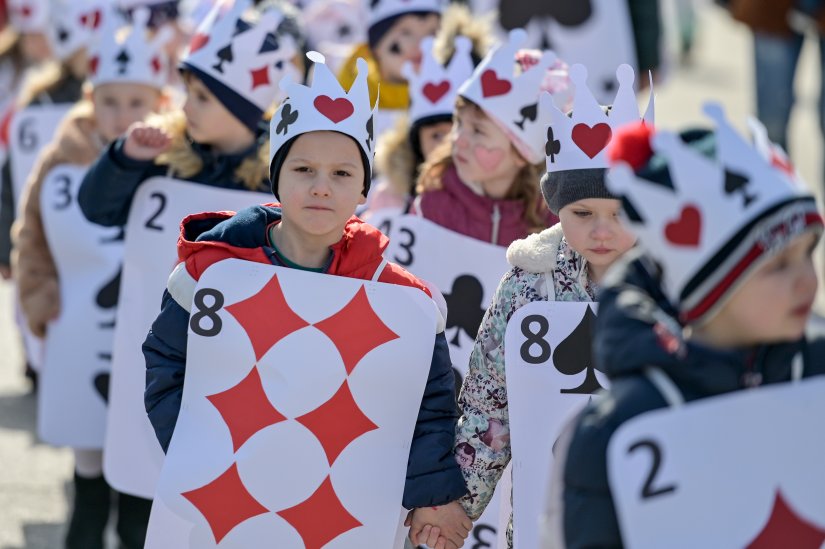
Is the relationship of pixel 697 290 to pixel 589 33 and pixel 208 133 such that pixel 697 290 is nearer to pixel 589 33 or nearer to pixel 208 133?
pixel 208 133

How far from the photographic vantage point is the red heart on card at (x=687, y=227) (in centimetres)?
316

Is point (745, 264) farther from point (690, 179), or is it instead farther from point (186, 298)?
point (186, 298)

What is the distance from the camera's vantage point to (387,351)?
427 centimetres

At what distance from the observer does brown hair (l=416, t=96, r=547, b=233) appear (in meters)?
5.66

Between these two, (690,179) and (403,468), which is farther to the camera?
(403,468)

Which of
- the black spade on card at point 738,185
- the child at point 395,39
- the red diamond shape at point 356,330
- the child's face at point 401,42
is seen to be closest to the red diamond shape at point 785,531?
the black spade on card at point 738,185

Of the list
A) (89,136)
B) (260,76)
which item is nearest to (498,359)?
(260,76)

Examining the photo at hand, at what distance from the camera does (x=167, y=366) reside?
429 centimetres

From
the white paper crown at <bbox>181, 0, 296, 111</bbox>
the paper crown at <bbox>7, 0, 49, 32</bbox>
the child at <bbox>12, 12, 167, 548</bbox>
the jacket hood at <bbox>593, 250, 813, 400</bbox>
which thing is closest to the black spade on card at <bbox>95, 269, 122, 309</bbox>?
the child at <bbox>12, 12, 167, 548</bbox>

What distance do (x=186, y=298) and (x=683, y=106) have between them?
15591 mm

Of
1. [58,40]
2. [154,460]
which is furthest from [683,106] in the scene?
[154,460]

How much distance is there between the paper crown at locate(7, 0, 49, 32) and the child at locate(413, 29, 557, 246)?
15.5ft

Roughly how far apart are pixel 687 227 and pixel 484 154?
2.52 metres

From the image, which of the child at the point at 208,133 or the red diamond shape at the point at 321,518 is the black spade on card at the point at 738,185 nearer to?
the red diamond shape at the point at 321,518
